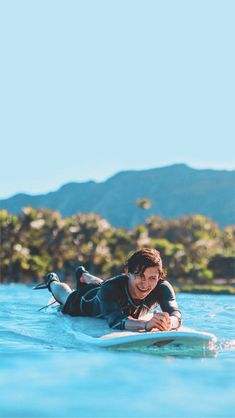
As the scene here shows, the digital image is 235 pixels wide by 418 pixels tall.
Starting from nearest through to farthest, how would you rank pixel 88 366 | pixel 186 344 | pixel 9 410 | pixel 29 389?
1. pixel 9 410
2. pixel 29 389
3. pixel 88 366
4. pixel 186 344

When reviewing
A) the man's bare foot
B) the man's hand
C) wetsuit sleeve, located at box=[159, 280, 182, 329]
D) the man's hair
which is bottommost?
the man's hand

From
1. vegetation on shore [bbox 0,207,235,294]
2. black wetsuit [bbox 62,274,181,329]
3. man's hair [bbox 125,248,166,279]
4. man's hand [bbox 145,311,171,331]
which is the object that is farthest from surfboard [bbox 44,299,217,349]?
vegetation on shore [bbox 0,207,235,294]

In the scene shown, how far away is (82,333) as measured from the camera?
6535 millimetres

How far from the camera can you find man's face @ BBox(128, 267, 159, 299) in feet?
21.0

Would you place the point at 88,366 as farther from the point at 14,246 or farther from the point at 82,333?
the point at 14,246

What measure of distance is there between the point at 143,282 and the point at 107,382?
7.85ft

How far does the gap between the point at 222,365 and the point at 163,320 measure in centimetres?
123

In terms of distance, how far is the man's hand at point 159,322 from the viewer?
6102 mm

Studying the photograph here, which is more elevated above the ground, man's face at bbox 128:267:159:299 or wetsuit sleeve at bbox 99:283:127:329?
man's face at bbox 128:267:159:299

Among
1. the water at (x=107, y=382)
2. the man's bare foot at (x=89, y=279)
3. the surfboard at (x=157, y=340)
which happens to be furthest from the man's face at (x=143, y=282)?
the man's bare foot at (x=89, y=279)

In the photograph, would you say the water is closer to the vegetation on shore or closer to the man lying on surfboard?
the man lying on surfboard

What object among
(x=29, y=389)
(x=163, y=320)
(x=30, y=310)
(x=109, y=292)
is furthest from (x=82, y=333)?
(x=30, y=310)

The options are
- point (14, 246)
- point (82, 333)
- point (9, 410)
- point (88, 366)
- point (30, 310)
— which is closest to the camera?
point (9, 410)

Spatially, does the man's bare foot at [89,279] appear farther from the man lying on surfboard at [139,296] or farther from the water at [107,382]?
the water at [107,382]
